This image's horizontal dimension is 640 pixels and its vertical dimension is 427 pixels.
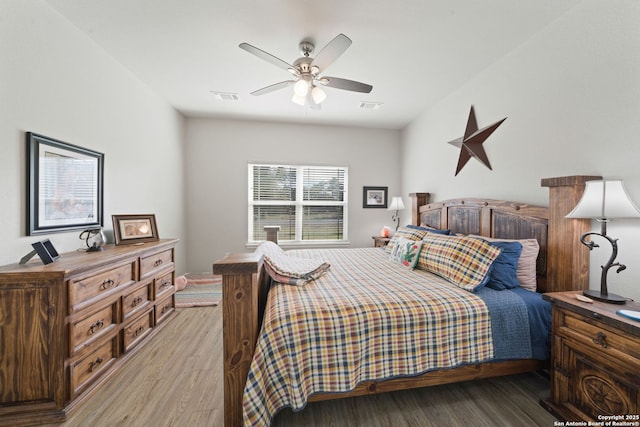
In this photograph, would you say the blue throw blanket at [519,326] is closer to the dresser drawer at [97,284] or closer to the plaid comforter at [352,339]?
the plaid comforter at [352,339]

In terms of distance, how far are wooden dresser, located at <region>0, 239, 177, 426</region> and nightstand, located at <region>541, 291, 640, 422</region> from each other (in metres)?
2.97

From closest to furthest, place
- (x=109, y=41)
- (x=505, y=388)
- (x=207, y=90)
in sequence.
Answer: (x=505, y=388), (x=109, y=41), (x=207, y=90)

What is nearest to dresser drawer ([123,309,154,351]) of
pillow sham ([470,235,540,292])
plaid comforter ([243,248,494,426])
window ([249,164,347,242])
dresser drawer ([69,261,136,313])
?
dresser drawer ([69,261,136,313])

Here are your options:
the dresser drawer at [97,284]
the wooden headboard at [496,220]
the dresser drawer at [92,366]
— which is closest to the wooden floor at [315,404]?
the dresser drawer at [92,366]

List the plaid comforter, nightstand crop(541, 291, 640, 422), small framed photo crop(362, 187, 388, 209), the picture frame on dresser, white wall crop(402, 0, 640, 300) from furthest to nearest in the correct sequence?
small framed photo crop(362, 187, 388, 209) < the picture frame on dresser < white wall crop(402, 0, 640, 300) < the plaid comforter < nightstand crop(541, 291, 640, 422)

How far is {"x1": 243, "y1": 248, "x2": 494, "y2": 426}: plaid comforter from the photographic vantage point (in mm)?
1283

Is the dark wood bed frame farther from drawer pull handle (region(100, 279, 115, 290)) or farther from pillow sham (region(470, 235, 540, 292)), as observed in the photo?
drawer pull handle (region(100, 279, 115, 290))

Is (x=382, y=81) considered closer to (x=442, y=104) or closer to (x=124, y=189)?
(x=442, y=104)

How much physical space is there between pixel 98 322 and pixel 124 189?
5.01 feet

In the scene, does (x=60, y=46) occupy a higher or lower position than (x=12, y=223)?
higher

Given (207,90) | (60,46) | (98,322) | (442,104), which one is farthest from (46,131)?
(442,104)

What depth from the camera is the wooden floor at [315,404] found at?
1.46 metres

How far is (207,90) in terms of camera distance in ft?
10.4

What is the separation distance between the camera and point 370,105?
3.60 m
